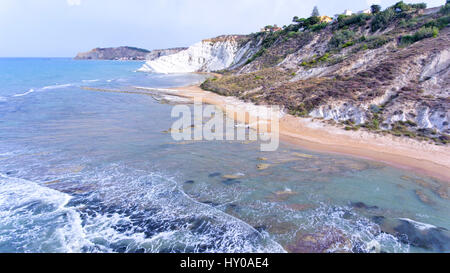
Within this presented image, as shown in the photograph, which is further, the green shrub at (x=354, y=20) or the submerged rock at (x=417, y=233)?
the green shrub at (x=354, y=20)

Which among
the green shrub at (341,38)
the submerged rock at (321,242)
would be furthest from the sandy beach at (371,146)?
the green shrub at (341,38)

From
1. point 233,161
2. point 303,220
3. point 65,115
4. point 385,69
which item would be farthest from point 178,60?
point 303,220

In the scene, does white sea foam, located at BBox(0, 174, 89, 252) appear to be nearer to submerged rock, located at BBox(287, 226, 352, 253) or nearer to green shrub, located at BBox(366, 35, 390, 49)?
submerged rock, located at BBox(287, 226, 352, 253)

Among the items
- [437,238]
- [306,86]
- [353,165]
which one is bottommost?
[437,238]

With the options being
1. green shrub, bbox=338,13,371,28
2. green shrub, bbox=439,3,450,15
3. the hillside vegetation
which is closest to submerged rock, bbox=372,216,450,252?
the hillside vegetation

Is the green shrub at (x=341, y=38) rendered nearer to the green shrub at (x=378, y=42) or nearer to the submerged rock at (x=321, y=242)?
the green shrub at (x=378, y=42)
